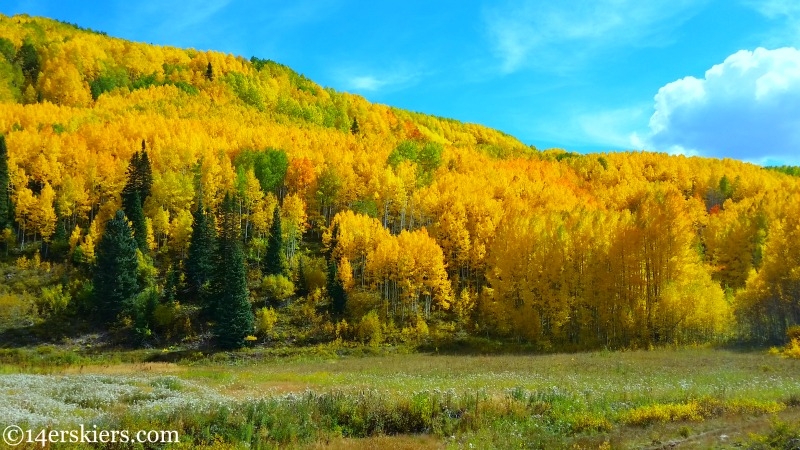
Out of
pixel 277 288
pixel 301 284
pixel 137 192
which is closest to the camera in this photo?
pixel 277 288

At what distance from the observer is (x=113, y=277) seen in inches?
2339

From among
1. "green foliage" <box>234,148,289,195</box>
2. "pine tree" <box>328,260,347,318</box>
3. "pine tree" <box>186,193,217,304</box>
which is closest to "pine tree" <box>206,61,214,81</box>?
"green foliage" <box>234,148,289,195</box>

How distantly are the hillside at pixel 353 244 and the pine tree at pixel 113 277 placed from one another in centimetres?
26

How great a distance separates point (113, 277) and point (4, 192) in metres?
29.6

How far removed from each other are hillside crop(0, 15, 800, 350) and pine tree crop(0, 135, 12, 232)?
42.6 inches

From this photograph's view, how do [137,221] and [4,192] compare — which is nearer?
[137,221]

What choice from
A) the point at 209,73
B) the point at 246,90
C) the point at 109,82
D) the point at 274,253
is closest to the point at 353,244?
the point at 274,253

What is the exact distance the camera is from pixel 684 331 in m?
49.5

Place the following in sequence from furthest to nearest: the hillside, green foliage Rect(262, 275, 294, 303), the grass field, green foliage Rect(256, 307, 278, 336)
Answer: green foliage Rect(262, 275, 294, 303)
green foliage Rect(256, 307, 278, 336)
the hillside
the grass field

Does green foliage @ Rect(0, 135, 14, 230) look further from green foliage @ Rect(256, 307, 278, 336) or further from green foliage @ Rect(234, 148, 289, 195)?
green foliage @ Rect(256, 307, 278, 336)

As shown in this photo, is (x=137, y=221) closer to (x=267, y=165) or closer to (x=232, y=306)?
(x=232, y=306)

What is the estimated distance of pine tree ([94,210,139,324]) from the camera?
59.3 metres

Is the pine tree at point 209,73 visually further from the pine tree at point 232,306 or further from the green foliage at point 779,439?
the green foliage at point 779,439

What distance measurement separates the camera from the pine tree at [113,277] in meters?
59.3
